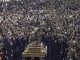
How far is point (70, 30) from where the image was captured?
2941cm

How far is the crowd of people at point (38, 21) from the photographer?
2714 cm

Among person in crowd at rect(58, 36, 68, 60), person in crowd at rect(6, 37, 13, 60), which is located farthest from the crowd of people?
person in crowd at rect(58, 36, 68, 60)

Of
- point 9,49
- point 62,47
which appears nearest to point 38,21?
point 62,47

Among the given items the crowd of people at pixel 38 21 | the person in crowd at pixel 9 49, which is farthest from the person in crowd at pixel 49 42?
the person in crowd at pixel 9 49

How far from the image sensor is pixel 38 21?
33469mm

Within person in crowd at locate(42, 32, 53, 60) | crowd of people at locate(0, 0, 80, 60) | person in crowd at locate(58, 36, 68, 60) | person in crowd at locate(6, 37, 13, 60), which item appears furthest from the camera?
crowd of people at locate(0, 0, 80, 60)

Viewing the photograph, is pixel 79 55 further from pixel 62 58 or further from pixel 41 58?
pixel 41 58

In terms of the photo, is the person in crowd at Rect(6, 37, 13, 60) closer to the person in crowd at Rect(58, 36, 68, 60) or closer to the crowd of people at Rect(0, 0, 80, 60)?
the crowd of people at Rect(0, 0, 80, 60)

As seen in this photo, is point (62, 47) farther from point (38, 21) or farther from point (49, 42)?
point (38, 21)

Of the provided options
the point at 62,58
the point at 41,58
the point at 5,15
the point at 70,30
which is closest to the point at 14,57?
the point at 62,58

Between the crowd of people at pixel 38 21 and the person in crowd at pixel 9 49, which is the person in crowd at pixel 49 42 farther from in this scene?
the person in crowd at pixel 9 49

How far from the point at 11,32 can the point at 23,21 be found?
453cm

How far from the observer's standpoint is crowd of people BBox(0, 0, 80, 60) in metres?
27.1

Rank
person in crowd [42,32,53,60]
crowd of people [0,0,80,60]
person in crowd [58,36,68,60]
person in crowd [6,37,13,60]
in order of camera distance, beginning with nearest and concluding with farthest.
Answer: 1. person in crowd [6,37,13,60]
2. person in crowd [58,36,68,60]
3. person in crowd [42,32,53,60]
4. crowd of people [0,0,80,60]
